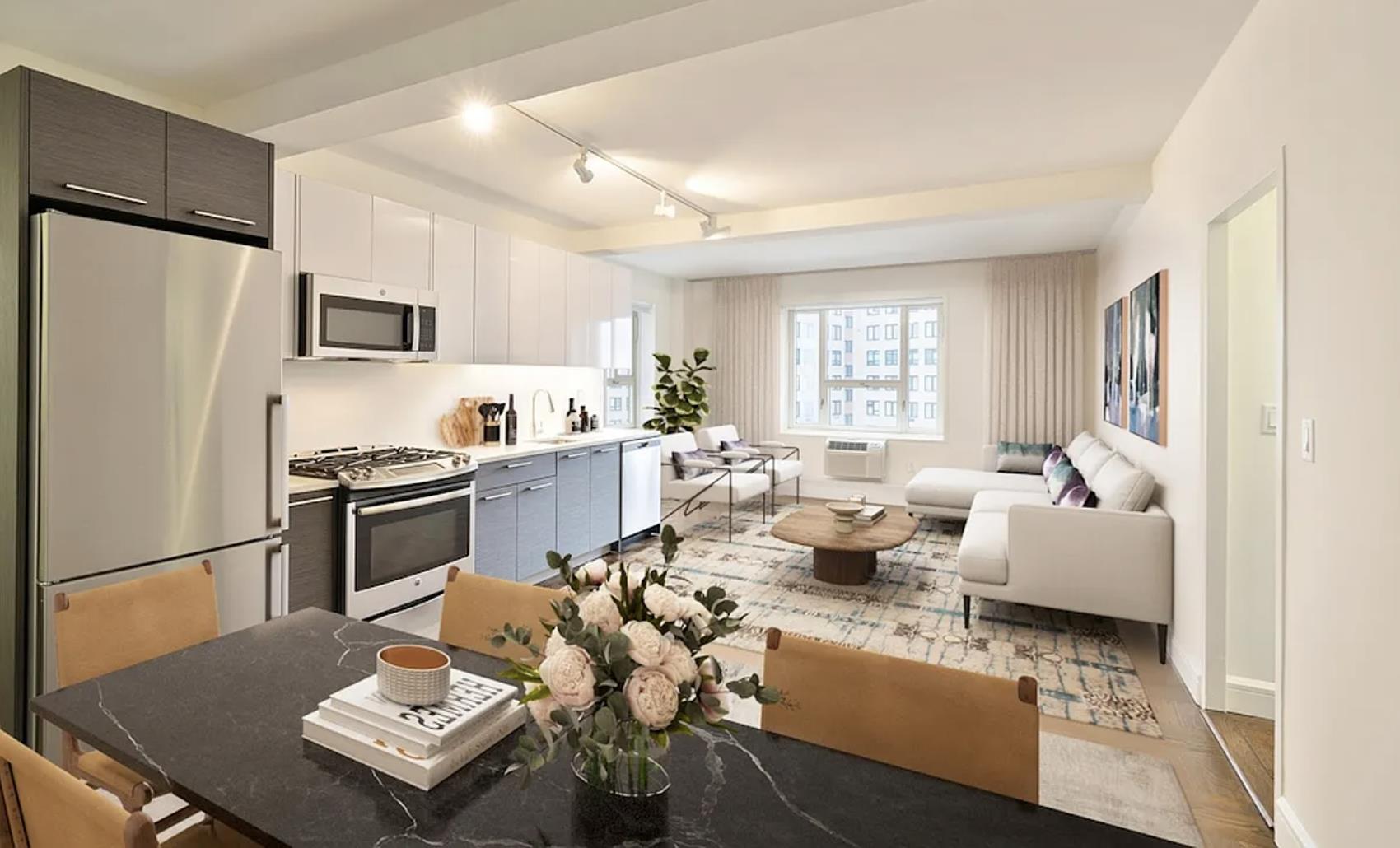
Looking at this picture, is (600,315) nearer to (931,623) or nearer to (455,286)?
(455,286)

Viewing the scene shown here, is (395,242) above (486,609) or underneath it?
above

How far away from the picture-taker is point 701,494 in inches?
243

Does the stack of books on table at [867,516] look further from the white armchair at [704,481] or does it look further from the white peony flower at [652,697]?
the white peony flower at [652,697]

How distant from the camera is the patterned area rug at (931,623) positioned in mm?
3045

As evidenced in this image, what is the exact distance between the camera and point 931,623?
385cm

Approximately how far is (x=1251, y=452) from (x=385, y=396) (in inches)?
167

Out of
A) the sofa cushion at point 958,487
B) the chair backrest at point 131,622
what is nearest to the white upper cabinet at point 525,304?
the chair backrest at point 131,622

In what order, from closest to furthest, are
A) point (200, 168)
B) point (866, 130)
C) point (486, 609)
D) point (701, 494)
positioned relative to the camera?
1. point (486, 609)
2. point (200, 168)
3. point (866, 130)
4. point (701, 494)

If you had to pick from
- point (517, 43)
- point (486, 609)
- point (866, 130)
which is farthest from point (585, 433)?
point (486, 609)

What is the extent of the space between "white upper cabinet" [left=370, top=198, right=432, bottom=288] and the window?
194 inches

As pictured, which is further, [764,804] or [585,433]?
[585,433]

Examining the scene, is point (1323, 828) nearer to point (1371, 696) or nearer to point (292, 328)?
point (1371, 696)

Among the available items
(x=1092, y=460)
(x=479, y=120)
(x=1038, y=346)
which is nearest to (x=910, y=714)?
(x=479, y=120)

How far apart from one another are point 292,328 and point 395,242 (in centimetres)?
75
